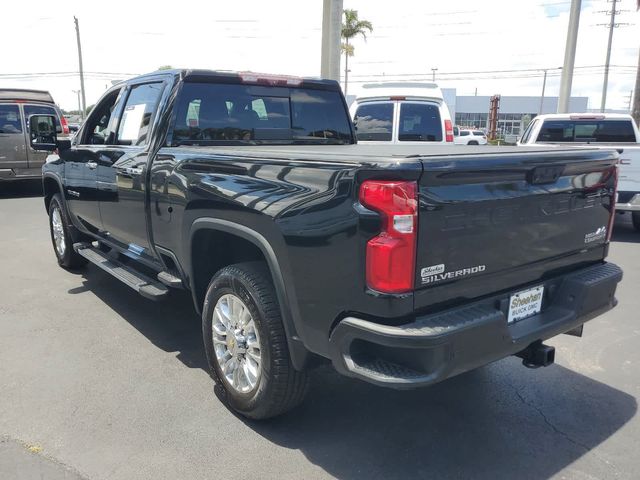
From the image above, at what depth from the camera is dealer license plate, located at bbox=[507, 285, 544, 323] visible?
2.79 metres

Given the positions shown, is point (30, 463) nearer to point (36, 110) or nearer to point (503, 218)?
point (503, 218)

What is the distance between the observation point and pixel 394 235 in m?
2.29

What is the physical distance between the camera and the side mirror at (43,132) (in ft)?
18.3

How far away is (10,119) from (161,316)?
9.75 metres

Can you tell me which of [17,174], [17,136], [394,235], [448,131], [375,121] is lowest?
[17,174]

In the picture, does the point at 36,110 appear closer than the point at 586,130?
No

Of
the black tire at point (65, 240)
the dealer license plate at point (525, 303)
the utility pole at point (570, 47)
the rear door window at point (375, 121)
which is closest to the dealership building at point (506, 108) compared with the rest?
the utility pole at point (570, 47)

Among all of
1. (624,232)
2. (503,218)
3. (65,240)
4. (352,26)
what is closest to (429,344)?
(503,218)

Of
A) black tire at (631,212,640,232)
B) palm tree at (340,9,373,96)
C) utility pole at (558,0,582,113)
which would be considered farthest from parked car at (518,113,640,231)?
palm tree at (340,9,373,96)

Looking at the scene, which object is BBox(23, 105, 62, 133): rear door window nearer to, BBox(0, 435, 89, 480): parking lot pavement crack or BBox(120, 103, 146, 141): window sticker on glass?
BBox(120, 103, 146, 141): window sticker on glass

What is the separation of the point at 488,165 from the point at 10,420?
303 centimetres

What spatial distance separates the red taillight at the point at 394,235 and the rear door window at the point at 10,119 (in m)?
12.4

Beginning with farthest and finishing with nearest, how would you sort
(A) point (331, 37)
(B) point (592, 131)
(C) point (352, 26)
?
(C) point (352, 26)
(A) point (331, 37)
(B) point (592, 131)

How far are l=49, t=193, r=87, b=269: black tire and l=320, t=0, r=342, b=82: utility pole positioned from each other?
1005 cm
